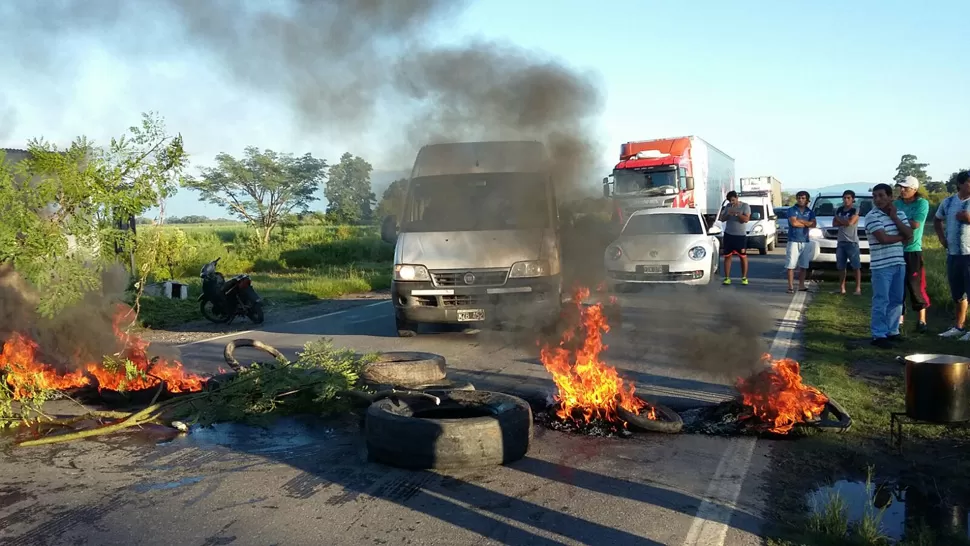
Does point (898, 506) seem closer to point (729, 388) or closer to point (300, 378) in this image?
point (729, 388)

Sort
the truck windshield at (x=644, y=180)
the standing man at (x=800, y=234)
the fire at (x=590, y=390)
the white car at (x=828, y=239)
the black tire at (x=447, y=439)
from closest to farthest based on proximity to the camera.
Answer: the black tire at (x=447, y=439), the fire at (x=590, y=390), the standing man at (x=800, y=234), the white car at (x=828, y=239), the truck windshield at (x=644, y=180)

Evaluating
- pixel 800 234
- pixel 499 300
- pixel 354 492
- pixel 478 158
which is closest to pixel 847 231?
pixel 800 234

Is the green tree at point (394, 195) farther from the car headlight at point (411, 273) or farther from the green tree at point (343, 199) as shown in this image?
the green tree at point (343, 199)

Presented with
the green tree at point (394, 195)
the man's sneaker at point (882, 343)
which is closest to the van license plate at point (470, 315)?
the green tree at point (394, 195)

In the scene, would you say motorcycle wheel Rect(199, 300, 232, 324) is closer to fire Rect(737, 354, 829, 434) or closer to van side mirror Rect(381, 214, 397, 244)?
van side mirror Rect(381, 214, 397, 244)

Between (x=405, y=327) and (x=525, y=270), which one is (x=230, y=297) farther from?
(x=525, y=270)

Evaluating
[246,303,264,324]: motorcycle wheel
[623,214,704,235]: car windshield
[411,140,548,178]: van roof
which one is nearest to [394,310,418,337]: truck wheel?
[411,140,548,178]: van roof

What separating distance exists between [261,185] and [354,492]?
39191mm

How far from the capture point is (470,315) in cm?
952

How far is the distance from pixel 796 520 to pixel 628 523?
0.90m

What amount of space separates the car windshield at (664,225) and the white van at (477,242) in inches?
220

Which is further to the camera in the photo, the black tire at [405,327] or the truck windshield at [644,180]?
the truck windshield at [644,180]

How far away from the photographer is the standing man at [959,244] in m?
8.80

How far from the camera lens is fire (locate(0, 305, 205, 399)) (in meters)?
6.35
